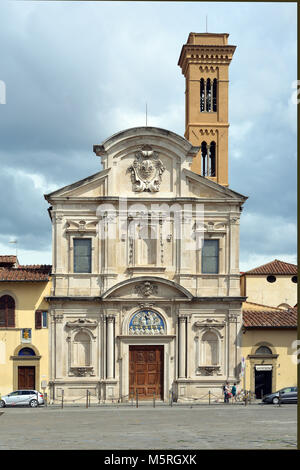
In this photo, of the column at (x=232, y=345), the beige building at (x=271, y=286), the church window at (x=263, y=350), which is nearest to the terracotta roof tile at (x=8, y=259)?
the column at (x=232, y=345)

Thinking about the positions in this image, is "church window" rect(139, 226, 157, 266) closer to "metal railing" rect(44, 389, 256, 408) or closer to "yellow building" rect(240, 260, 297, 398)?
"yellow building" rect(240, 260, 297, 398)

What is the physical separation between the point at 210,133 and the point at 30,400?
30665 mm

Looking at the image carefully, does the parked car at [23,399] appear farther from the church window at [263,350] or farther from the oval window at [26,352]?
the church window at [263,350]

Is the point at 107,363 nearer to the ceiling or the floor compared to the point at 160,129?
nearer to the floor

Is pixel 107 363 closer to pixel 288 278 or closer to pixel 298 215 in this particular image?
pixel 288 278

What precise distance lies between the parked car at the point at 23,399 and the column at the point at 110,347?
→ 398 cm

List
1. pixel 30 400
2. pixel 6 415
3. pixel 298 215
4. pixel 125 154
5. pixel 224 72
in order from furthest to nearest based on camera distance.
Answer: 1. pixel 224 72
2. pixel 125 154
3. pixel 30 400
4. pixel 6 415
5. pixel 298 215

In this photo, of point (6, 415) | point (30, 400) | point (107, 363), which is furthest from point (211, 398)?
point (6, 415)

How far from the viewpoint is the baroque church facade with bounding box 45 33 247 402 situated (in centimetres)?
4378

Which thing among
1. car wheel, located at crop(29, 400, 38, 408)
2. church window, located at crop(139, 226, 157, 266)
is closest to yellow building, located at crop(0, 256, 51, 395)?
car wheel, located at crop(29, 400, 38, 408)

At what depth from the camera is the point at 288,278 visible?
57.0 meters

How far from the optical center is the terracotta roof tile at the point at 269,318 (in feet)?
147

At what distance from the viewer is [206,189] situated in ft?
148

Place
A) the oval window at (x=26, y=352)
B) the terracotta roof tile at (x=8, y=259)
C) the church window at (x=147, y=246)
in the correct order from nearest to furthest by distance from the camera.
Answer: the oval window at (x=26, y=352) < the church window at (x=147, y=246) < the terracotta roof tile at (x=8, y=259)
